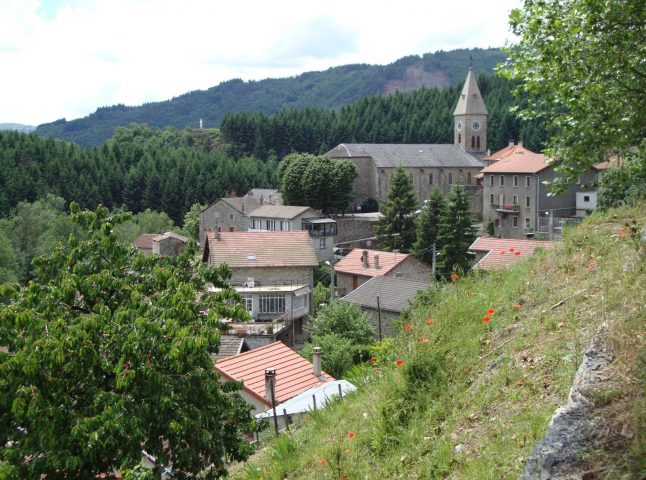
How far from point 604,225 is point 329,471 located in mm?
4699

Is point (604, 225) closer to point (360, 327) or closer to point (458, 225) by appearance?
point (360, 327)

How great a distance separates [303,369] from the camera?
62.3 feet

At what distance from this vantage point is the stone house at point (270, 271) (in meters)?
34.7

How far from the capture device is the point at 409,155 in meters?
80.0

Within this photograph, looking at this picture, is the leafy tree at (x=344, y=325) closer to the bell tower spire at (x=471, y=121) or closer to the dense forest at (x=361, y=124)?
the bell tower spire at (x=471, y=121)

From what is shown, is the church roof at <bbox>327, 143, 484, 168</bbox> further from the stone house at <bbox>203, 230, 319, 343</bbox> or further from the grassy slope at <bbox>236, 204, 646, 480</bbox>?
the grassy slope at <bbox>236, 204, 646, 480</bbox>

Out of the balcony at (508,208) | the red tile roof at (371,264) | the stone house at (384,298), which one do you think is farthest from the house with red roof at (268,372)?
the balcony at (508,208)

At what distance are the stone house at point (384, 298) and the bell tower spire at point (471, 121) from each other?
2211 inches

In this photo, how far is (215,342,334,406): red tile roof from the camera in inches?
694

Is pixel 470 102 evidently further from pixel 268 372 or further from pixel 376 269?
pixel 268 372

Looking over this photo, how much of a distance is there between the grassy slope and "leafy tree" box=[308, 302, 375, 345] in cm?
1718

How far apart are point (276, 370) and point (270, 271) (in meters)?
17.5

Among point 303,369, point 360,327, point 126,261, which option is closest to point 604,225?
point 126,261

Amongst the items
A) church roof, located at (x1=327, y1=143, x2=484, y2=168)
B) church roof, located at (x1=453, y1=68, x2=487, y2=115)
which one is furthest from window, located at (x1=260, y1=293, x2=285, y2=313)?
church roof, located at (x1=453, y1=68, x2=487, y2=115)
